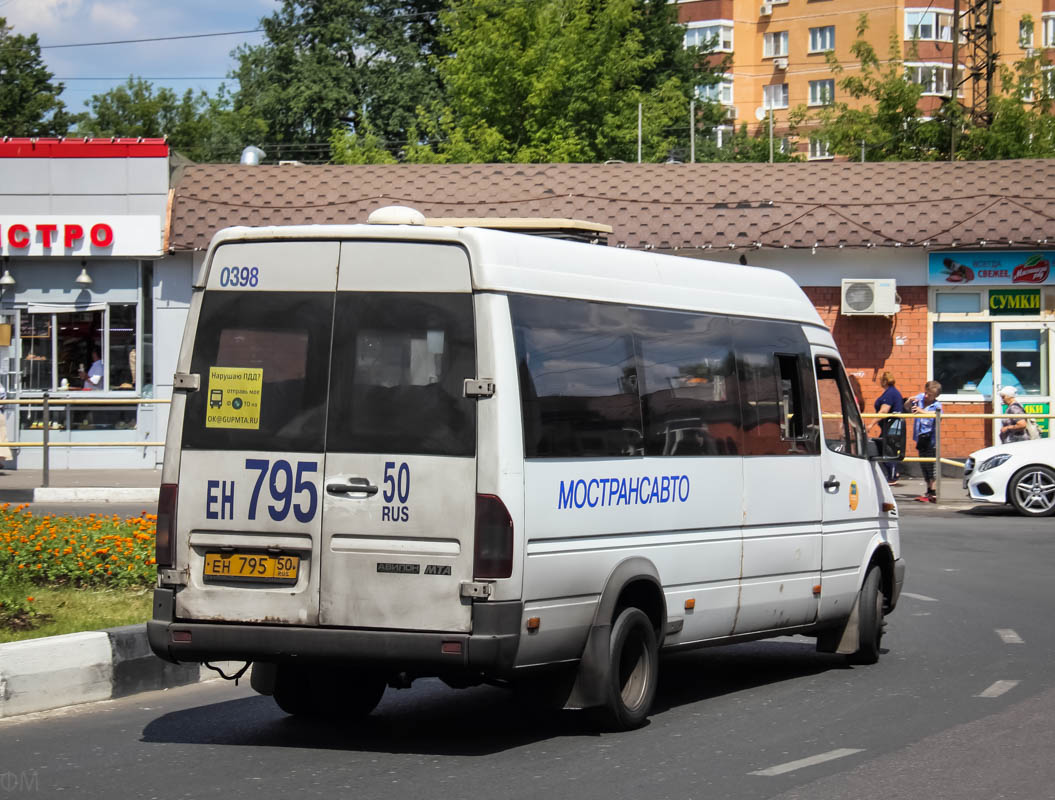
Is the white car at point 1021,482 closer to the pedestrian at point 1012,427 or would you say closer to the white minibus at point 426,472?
the pedestrian at point 1012,427

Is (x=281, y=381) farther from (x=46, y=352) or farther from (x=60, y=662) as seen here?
(x=46, y=352)

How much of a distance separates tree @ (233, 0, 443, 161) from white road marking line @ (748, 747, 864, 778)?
45.6 meters

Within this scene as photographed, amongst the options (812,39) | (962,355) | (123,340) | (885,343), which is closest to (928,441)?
(885,343)

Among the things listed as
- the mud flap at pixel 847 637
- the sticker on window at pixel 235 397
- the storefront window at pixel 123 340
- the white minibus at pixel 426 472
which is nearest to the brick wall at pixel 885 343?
the storefront window at pixel 123 340

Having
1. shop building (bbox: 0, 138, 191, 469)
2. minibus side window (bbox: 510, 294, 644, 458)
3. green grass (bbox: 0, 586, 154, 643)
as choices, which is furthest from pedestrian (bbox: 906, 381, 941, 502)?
minibus side window (bbox: 510, 294, 644, 458)

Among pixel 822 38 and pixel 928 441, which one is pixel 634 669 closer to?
pixel 928 441

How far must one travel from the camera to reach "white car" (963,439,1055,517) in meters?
21.1

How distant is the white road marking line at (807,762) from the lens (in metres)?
6.88

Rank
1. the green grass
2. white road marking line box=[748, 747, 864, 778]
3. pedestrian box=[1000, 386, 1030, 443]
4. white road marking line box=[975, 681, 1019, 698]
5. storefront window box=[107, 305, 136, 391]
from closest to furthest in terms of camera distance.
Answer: white road marking line box=[748, 747, 864, 778]
white road marking line box=[975, 681, 1019, 698]
the green grass
pedestrian box=[1000, 386, 1030, 443]
storefront window box=[107, 305, 136, 391]

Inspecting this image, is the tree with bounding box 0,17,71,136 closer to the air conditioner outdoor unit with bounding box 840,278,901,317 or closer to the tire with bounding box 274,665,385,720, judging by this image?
the air conditioner outdoor unit with bounding box 840,278,901,317

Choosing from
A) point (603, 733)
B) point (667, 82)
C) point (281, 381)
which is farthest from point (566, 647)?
point (667, 82)

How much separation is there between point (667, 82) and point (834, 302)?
25016 millimetres

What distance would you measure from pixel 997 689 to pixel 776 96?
81.2 meters

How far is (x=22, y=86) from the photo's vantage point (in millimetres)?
59750
